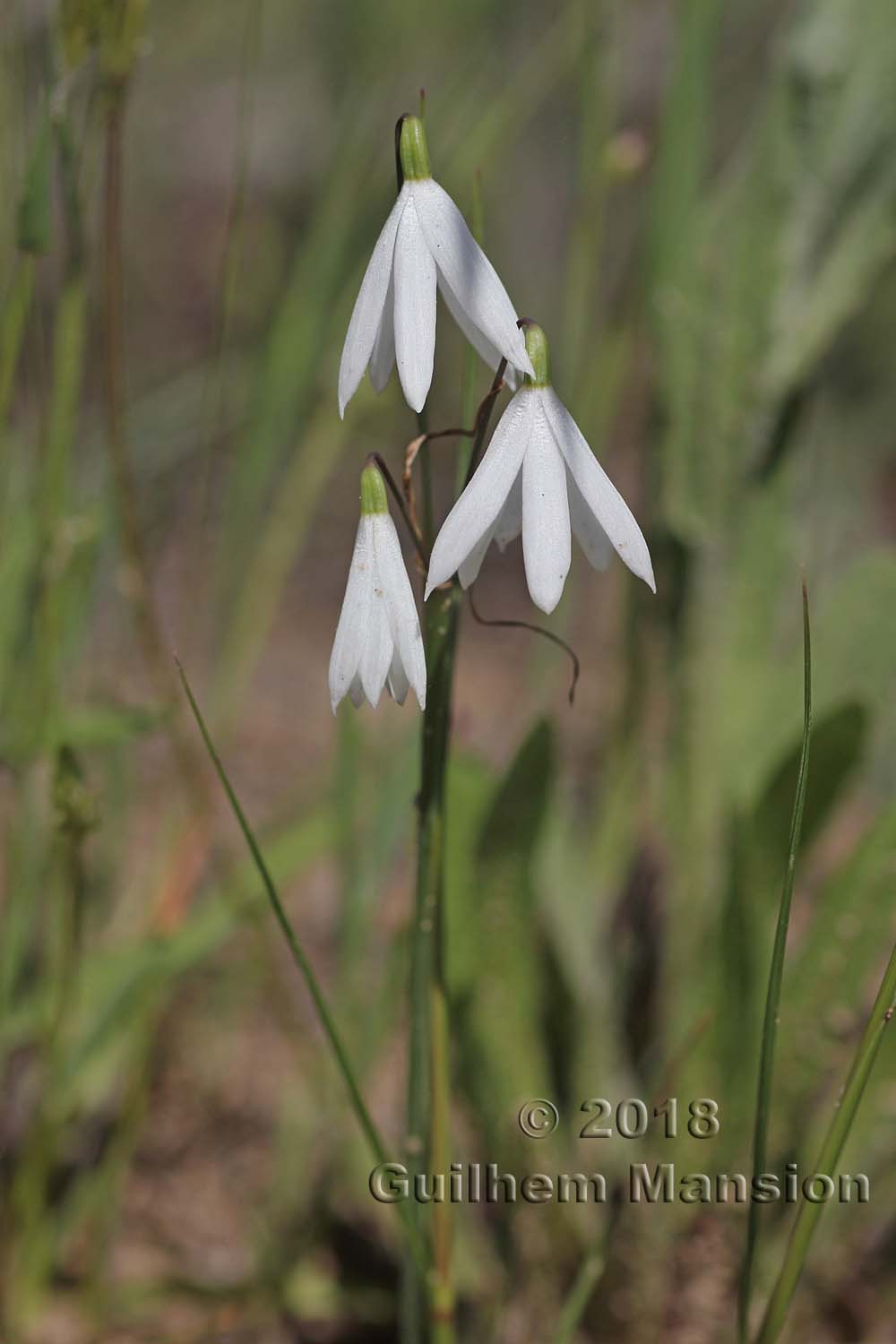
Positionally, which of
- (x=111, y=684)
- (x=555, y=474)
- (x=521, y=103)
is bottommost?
(x=111, y=684)

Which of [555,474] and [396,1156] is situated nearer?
[555,474]

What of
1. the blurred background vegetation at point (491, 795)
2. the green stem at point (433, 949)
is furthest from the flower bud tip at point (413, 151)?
the blurred background vegetation at point (491, 795)

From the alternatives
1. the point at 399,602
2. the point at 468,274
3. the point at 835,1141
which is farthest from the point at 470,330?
the point at 835,1141

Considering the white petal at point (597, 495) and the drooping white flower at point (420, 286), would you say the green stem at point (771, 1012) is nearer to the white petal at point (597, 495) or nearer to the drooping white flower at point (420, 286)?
the white petal at point (597, 495)

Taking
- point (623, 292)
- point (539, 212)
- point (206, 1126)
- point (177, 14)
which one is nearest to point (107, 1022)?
point (206, 1126)

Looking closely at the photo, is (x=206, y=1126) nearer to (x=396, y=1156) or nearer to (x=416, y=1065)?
(x=396, y=1156)

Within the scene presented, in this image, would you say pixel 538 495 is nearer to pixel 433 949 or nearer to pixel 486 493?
pixel 486 493

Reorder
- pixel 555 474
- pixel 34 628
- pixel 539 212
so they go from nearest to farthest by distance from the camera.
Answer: pixel 555 474 → pixel 34 628 → pixel 539 212
